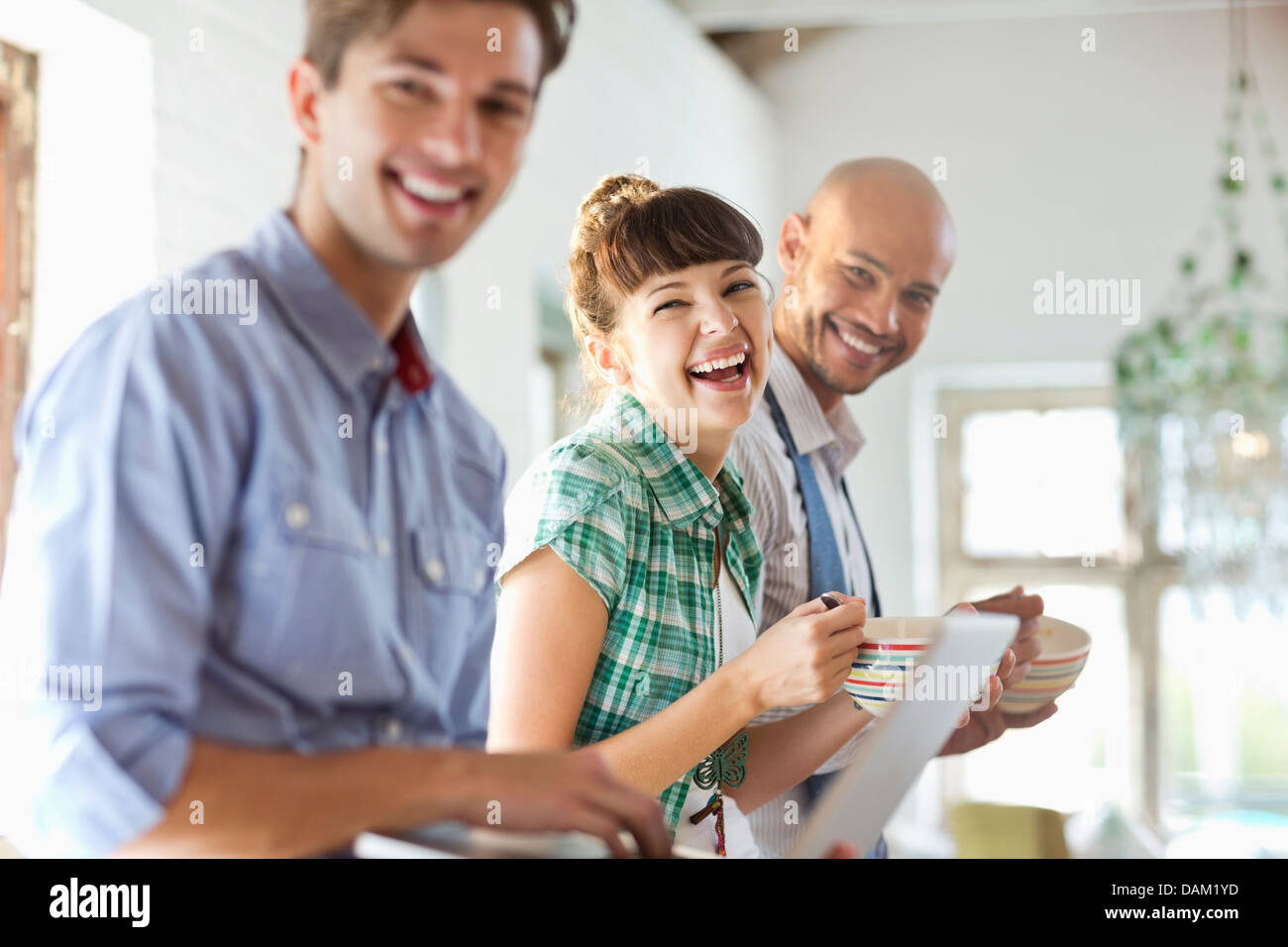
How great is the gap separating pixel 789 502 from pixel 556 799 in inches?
12.5

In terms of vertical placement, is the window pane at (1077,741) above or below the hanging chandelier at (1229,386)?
below

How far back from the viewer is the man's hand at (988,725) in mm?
861

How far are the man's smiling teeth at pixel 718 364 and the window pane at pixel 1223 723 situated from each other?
1.46 ft

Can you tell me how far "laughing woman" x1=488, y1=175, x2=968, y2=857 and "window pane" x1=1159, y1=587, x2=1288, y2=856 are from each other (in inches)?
12.6

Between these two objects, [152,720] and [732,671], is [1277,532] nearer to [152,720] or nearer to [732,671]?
[732,671]

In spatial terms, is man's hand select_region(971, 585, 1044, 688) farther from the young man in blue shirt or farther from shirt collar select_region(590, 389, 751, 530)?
the young man in blue shirt

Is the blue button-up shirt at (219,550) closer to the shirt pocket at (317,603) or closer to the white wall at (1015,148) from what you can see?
the shirt pocket at (317,603)

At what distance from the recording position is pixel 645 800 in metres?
0.56

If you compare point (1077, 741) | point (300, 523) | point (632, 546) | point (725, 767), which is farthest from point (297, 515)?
point (1077, 741)

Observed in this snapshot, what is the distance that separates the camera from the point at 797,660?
0.69 m

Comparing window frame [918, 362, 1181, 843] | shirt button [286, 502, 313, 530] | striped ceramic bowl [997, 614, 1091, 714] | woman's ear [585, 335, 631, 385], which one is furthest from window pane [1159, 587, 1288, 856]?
shirt button [286, 502, 313, 530]

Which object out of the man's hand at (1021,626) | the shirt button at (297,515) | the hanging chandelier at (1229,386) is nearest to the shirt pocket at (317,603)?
the shirt button at (297,515)

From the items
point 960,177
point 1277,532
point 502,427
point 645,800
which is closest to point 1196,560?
point 1277,532

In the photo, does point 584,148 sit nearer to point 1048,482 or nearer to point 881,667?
point 1048,482
